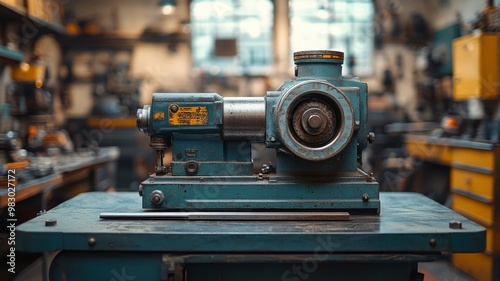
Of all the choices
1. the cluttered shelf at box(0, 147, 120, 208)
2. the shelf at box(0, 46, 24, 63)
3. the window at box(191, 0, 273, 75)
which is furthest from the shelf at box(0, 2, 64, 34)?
the window at box(191, 0, 273, 75)

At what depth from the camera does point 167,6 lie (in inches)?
268

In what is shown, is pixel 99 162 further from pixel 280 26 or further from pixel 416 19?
pixel 416 19

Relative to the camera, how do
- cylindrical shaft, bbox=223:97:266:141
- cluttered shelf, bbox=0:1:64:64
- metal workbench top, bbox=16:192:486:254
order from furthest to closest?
cluttered shelf, bbox=0:1:64:64 < cylindrical shaft, bbox=223:97:266:141 < metal workbench top, bbox=16:192:486:254

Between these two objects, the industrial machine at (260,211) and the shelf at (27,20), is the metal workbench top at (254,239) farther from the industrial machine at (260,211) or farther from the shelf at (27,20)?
the shelf at (27,20)

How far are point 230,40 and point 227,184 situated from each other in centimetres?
536

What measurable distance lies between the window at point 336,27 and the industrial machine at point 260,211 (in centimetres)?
536

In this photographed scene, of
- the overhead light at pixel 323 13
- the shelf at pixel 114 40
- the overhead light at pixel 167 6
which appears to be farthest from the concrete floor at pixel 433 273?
the overhead light at pixel 323 13

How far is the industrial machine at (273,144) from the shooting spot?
1790mm

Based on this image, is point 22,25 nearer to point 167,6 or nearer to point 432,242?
point 167,6

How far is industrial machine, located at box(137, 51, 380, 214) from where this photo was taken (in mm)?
1790

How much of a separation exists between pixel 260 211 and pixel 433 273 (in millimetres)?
2604

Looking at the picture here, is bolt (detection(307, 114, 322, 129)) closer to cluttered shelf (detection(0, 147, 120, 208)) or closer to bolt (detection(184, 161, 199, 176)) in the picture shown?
bolt (detection(184, 161, 199, 176))

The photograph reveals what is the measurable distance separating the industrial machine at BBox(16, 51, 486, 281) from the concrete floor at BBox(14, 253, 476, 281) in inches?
80.5

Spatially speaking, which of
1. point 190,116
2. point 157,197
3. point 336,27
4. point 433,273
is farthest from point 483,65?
point 336,27
